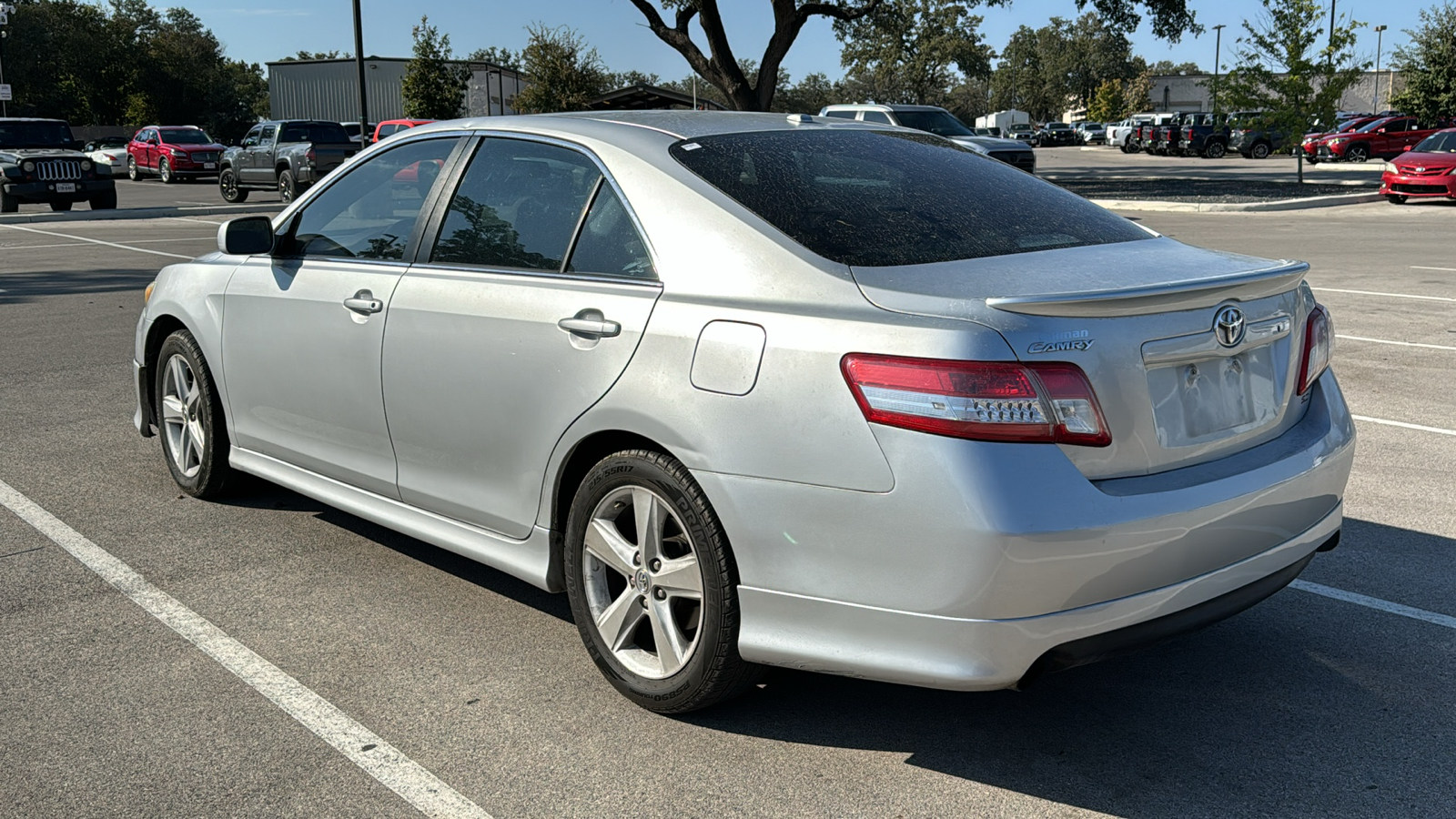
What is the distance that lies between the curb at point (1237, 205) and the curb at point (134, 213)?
1774 centimetres

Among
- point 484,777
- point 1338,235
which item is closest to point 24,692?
point 484,777

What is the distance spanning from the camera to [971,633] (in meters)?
2.85

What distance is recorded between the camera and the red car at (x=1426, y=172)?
80.5 feet

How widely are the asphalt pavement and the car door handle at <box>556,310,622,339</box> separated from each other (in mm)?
1035

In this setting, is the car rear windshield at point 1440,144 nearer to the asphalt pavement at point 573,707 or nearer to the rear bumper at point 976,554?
the asphalt pavement at point 573,707

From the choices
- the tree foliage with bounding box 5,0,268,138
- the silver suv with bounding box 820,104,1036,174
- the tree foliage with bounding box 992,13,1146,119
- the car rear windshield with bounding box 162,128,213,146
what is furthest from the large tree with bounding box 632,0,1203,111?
the tree foliage with bounding box 992,13,1146,119

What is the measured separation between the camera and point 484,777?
10.4ft

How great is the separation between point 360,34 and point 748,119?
28.4 meters

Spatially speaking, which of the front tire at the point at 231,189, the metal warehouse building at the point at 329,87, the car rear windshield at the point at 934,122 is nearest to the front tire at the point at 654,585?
the car rear windshield at the point at 934,122

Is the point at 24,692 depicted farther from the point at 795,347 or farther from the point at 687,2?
the point at 687,2

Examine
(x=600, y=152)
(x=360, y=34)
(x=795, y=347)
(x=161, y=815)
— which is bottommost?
(x=161, y=815)

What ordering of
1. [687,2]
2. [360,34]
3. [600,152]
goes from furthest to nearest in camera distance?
[687,2] → [360,34] → [600,152]

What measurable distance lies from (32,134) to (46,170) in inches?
46.7

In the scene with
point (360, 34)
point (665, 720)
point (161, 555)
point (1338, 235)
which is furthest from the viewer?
point (360, 34)
